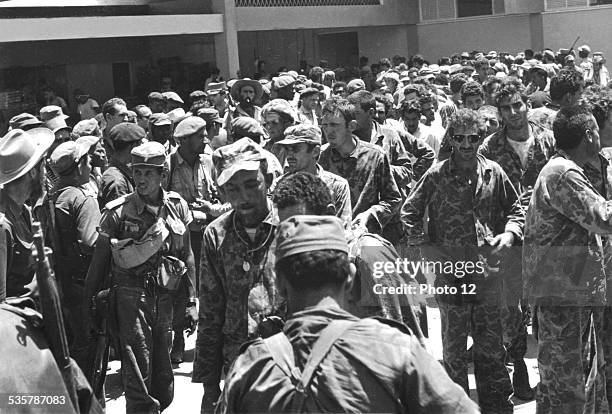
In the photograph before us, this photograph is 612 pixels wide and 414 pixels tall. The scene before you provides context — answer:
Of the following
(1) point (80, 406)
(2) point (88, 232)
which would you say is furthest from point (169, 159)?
(1) point (80, 406)

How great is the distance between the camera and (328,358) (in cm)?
270

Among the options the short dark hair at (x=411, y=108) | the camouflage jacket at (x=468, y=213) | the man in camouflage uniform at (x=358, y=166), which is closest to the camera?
the camouflage jacket at (x=468, y=213)

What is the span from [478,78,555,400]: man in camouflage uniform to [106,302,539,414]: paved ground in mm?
278

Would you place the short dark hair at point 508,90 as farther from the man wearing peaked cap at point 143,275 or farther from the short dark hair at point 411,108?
the man wearing peaked cap at point 143,275

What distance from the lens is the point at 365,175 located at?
678 centimetres

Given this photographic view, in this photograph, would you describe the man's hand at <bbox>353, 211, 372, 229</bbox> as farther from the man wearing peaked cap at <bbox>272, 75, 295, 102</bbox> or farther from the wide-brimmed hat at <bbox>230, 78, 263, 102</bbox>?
the man wearing peaked cap at <bbox>272, 75, 295, 102</bbox>

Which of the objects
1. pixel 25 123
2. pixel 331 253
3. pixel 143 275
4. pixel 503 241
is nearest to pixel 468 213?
pixel 503 241

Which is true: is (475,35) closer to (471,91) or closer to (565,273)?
(471,91)

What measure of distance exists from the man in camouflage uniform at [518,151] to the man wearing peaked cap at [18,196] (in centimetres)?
352

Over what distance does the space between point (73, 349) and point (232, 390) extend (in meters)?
3.91

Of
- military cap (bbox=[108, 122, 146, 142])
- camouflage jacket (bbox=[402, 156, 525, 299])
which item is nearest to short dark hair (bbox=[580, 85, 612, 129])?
camouflage jacket (bbox=[402, 156, 525, 299])

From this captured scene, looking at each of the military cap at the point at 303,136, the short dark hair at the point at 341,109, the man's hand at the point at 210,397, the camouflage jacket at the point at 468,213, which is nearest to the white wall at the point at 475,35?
the short dark hair at the point at 341,109

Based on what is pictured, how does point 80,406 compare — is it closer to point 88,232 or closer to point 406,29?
point 88,232

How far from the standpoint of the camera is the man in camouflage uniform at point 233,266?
14.6ft
